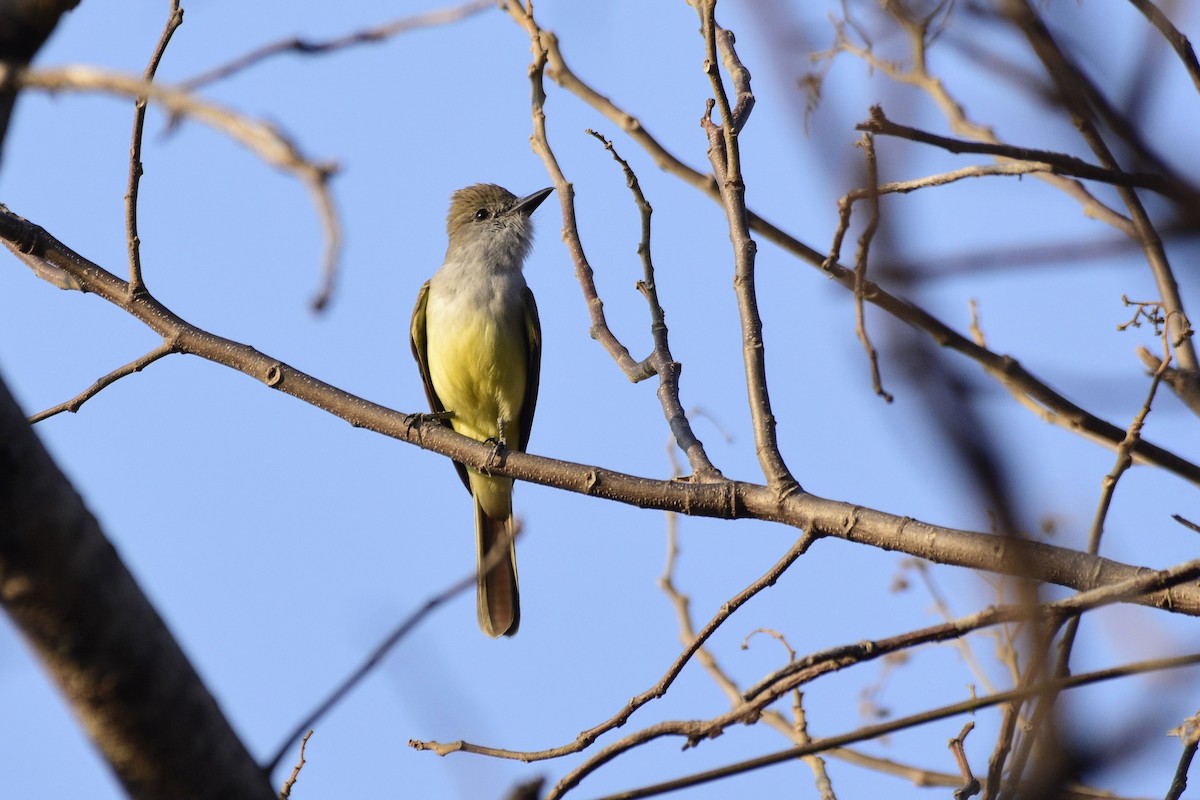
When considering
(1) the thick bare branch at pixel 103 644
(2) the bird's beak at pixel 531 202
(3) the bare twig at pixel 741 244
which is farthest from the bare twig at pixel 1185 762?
(2) the bird's beak at pixel 531 202

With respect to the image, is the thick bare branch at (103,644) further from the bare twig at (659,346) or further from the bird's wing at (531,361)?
the bird's wing at (531,361)

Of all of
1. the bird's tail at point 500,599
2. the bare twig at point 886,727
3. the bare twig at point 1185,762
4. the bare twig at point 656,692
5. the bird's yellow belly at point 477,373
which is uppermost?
the bird's yellow belly at point 477,373

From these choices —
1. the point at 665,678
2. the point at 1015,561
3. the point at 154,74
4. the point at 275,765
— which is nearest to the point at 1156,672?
the point at 1015,561

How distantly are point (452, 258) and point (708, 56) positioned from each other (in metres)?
4.98

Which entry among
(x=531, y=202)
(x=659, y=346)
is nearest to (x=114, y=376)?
(x=659, y=346)

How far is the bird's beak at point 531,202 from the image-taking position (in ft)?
28.9

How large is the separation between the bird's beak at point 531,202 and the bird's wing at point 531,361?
101cm

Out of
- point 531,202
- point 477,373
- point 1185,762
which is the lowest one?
point 1185,762

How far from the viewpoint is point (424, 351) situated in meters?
7.98

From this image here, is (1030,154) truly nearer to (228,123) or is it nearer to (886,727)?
(886,727)

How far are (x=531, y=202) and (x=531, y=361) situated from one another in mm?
1429

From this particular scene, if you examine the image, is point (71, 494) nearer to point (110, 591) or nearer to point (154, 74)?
point (110, 591)

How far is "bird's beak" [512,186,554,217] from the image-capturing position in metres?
8.82

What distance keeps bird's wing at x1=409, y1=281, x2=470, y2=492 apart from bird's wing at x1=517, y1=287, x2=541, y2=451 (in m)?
0.49
